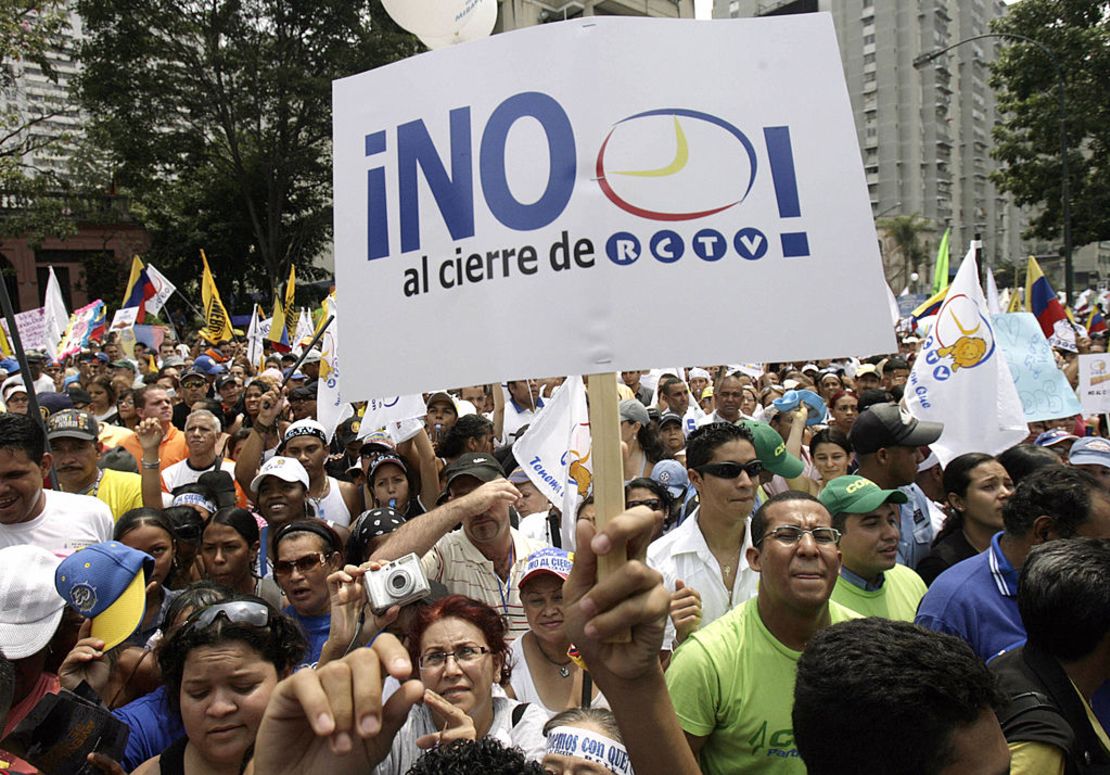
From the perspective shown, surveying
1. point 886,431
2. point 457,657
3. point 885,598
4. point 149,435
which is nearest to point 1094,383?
point 886,431

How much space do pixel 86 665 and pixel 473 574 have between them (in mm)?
1596

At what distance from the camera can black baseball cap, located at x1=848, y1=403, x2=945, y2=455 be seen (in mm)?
4512

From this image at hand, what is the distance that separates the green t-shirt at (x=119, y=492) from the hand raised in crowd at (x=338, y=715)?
3.36 metres

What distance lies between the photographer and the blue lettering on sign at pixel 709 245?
5.54ft

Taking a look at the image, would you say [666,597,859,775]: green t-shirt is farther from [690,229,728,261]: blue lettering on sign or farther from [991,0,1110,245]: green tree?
[991,0,1110,245]: green tree

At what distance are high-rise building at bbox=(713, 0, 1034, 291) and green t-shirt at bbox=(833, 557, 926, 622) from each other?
73575 mm

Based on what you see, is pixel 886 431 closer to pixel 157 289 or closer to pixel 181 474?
pixel 181 474

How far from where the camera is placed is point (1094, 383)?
21.4ft

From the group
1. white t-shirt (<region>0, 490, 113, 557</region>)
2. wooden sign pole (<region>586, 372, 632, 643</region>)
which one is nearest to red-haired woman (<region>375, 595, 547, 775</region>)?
wooden sign pole (<region>586, 372, 632, 643</region>)

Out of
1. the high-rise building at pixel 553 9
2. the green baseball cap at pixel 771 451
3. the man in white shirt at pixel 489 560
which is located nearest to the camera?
the man in white shirt at pixel 489 560

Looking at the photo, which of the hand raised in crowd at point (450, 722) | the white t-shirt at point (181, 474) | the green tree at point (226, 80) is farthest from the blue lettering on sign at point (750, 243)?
the green tree at point (226, 80)

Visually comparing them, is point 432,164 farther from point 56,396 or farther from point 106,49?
point 106,49

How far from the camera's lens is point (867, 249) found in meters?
1.74

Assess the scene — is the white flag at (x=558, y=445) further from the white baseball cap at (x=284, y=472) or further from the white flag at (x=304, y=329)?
the white flag at (x=304, y=329)
